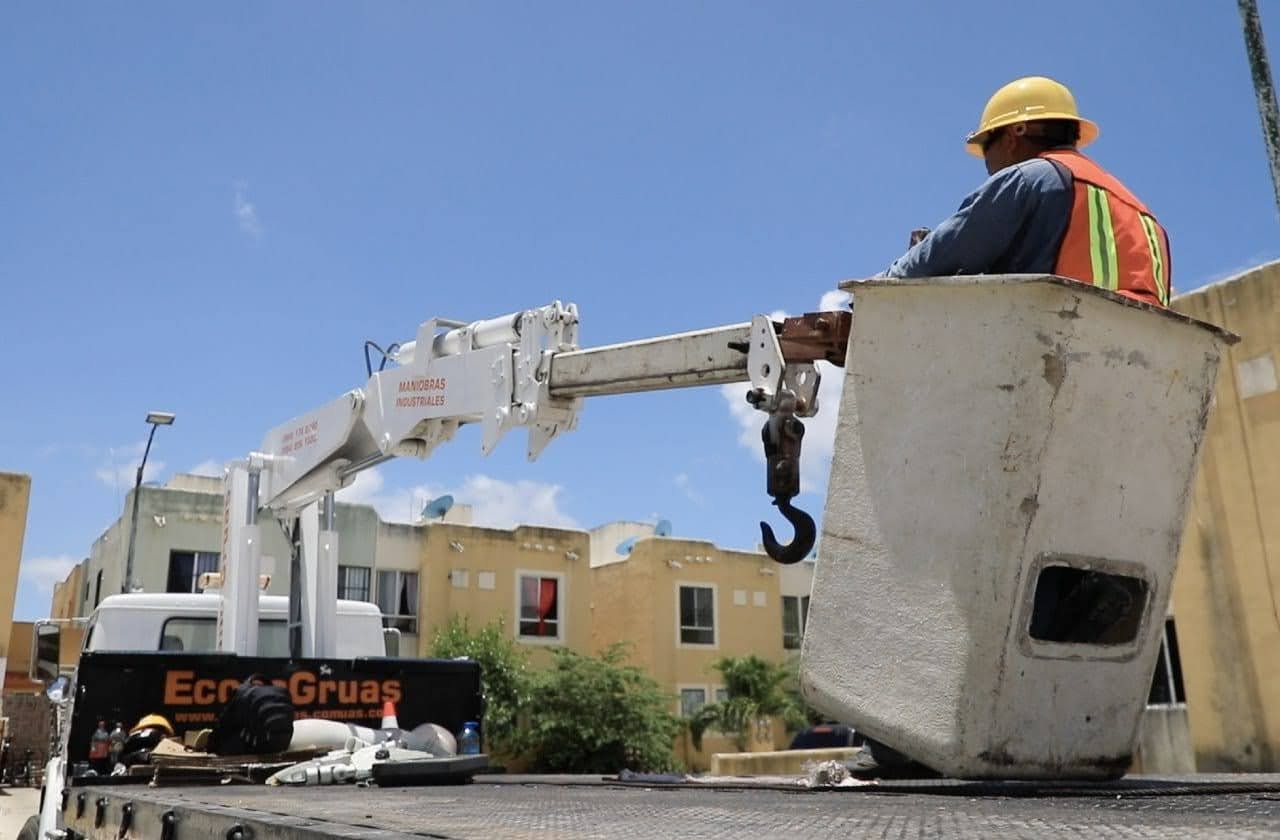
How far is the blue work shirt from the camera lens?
3566 millimetres

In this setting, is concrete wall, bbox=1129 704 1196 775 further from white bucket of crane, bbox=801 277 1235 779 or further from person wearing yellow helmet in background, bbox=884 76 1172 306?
person wearing yellow helmet in background, bbox=884 76 1172 306

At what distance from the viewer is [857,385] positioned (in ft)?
11.5

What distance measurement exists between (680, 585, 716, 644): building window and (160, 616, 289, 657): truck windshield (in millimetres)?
24635

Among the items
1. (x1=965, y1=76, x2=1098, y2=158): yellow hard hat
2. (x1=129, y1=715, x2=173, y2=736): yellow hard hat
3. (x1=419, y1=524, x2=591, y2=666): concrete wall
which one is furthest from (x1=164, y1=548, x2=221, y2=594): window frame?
(x1=965, y1=76, x2=1098, y2=158): yellow hard hat

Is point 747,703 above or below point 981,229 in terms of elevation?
below

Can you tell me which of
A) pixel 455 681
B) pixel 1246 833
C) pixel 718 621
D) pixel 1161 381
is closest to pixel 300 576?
pixel 455 681

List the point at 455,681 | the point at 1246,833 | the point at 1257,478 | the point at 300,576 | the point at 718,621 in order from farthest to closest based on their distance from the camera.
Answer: the point at 718,621
the point at 1257,478
the point at 300,576
the point at 455,681
the point at 1246,833

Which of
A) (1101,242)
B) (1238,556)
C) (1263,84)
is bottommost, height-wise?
(1238,556)

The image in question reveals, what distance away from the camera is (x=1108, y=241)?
143 inches

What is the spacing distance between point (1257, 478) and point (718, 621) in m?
23.2

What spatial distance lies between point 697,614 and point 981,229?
97.6ft

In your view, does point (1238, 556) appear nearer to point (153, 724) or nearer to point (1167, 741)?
point (1167, 741)

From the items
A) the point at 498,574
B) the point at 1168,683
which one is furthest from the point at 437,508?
the point at 1168,683

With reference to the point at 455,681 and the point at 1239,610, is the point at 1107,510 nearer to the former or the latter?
the point at 455,681
